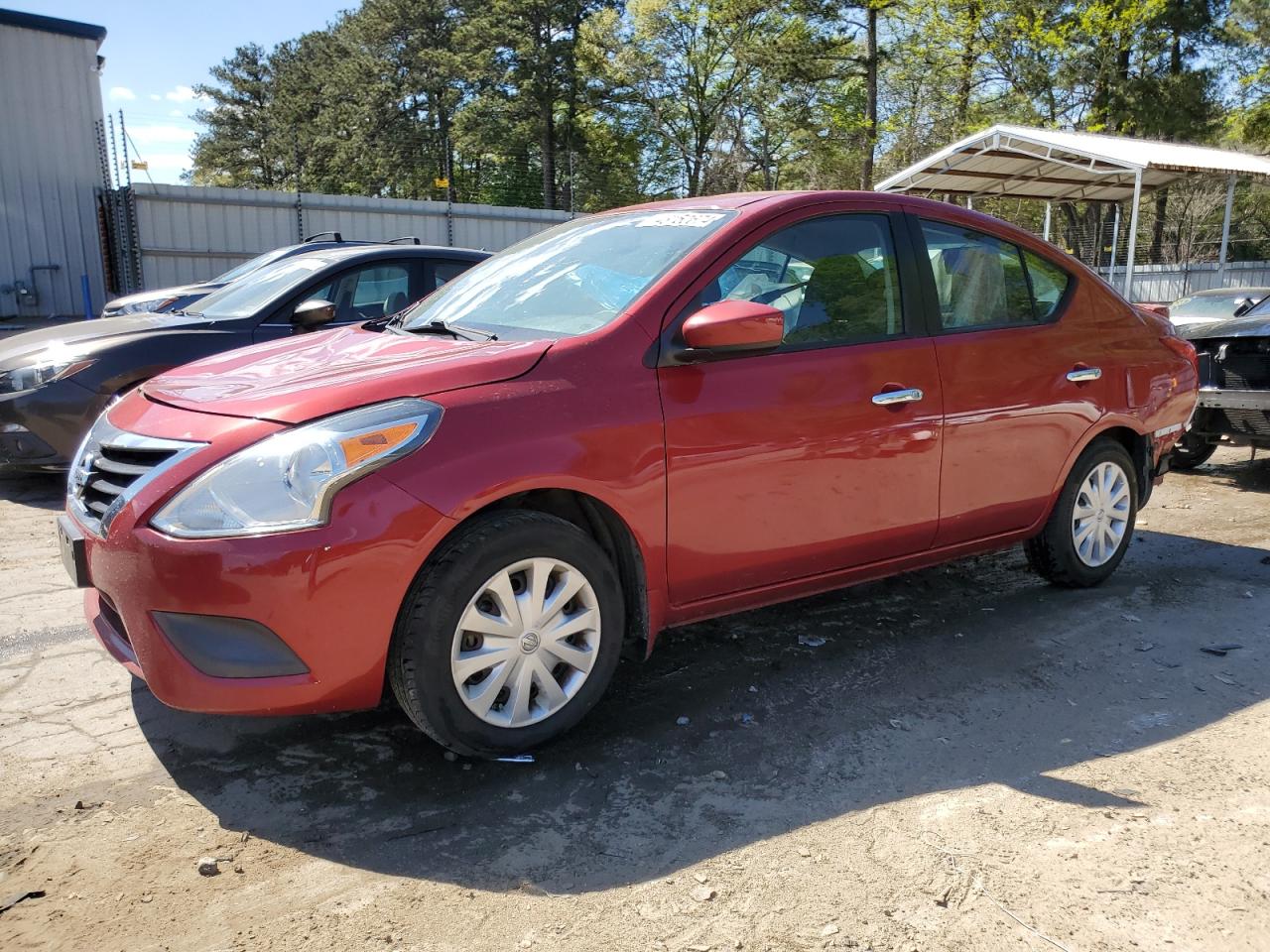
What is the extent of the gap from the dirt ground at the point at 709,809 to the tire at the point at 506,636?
0.17 meters

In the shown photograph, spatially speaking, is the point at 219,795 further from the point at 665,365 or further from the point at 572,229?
the point at 572,229

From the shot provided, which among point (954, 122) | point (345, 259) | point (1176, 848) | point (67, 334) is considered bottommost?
point (1176, 848)

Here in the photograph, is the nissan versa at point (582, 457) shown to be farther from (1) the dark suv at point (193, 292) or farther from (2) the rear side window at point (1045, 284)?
(1) the dark suv at point (193, 292)

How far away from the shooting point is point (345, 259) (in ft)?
22.2

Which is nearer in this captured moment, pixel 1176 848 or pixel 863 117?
pixel 1176 848

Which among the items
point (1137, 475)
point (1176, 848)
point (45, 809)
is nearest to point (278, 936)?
point (45, 809)

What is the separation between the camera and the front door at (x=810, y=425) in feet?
10.3

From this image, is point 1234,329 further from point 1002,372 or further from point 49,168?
point 49,168

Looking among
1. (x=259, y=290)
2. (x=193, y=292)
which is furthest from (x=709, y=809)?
(x=193, y=292)

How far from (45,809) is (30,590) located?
7.23ft

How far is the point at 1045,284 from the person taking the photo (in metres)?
4.30

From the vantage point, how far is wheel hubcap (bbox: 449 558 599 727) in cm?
274

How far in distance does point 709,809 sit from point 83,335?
18.5 ft

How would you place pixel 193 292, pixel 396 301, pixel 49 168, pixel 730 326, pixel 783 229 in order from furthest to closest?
pixel 49 168
pixel 193 292
pixel 396 301
pixel 783 229
pixel 730 326
